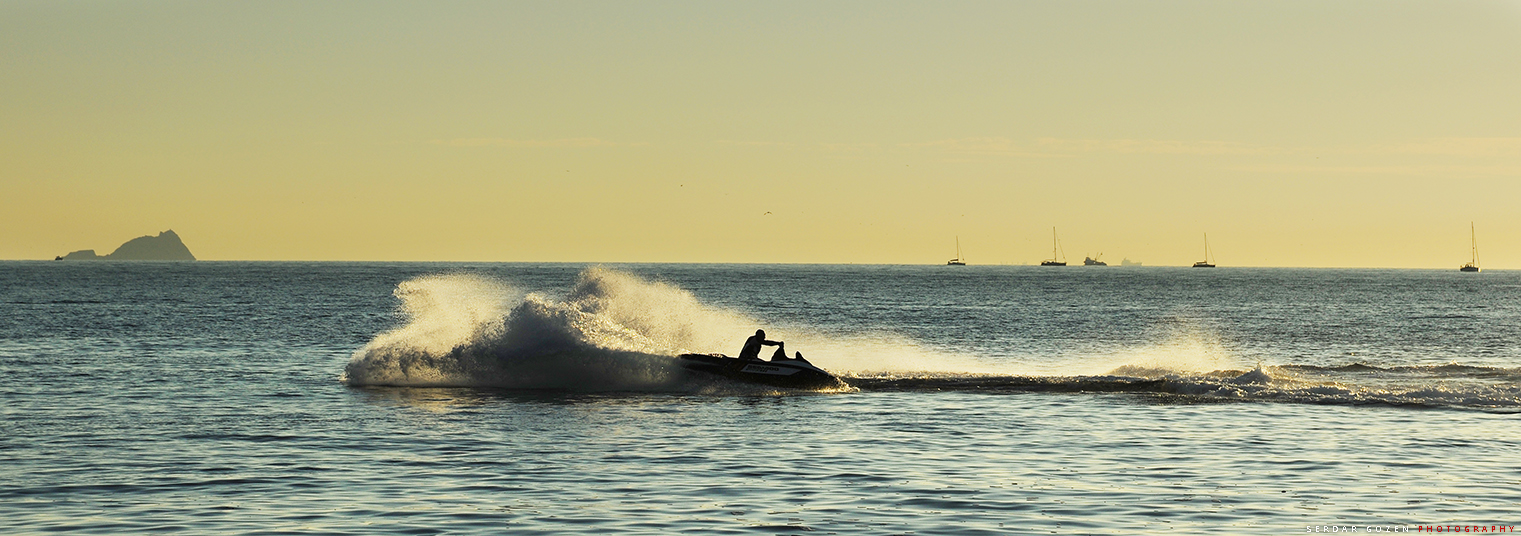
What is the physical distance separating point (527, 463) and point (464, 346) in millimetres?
14071

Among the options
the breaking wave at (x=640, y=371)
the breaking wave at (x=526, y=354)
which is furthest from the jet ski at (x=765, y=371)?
the breaking wave at (x=526, y=354)

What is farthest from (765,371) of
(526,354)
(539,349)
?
(526,354)

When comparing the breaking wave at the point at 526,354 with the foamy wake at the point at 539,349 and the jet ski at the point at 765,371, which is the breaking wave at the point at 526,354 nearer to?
the foamy wake at the point at 539,349

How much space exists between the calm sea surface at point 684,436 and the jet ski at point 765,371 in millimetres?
349

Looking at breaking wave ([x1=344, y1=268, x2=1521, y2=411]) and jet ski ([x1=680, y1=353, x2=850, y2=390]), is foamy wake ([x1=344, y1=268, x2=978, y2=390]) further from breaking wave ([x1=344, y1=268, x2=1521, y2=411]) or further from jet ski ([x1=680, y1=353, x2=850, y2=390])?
jet ski ([x1=680, y1=353, x2=850, y2=390])

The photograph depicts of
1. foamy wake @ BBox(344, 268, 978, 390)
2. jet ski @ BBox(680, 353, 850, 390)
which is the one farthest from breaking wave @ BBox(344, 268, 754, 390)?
jet ski @ BBox(680, 353, 850, 390)

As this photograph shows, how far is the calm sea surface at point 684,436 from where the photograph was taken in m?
15.1

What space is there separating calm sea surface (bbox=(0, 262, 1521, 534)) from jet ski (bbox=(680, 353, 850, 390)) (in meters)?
0.35

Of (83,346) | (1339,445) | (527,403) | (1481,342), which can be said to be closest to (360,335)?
(83,346)

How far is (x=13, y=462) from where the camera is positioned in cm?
1888

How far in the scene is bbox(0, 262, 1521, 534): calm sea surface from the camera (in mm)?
15117

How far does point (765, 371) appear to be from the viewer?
30766mm

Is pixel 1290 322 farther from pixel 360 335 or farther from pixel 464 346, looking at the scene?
pixel 464 346

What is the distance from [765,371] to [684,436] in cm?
897
